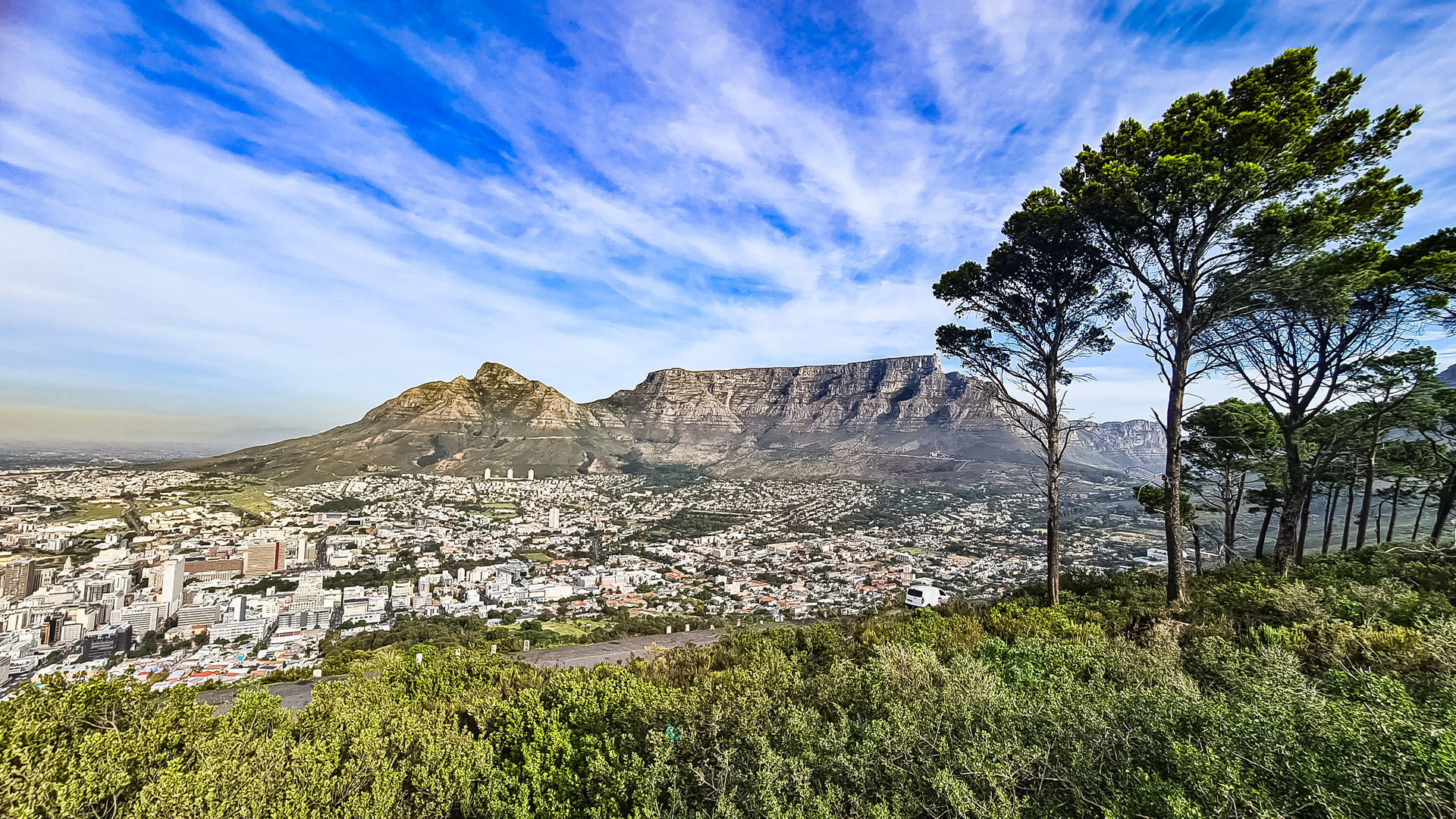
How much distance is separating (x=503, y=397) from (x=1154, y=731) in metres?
98.5

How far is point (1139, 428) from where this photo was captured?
88.7 m

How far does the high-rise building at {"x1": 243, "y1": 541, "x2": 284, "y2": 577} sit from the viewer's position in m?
26.4

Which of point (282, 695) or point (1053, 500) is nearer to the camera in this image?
point (282, 695)

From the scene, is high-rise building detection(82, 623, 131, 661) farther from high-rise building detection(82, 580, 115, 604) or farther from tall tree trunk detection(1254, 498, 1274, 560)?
tall tree trunk detection(1254, 498, 1274, 560)

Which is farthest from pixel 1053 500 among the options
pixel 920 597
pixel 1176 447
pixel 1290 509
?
pixel 920 597

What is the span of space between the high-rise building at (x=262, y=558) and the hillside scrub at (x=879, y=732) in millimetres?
27600

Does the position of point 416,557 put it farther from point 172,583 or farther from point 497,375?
point 497,375

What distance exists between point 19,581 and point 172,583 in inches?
209

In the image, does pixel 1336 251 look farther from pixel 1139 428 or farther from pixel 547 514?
pixel 1139 428

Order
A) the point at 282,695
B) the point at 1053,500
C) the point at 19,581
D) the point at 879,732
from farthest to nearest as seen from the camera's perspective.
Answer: the point at 19,581, the point at 1053,500, the point at 282,695, the point at 879,732

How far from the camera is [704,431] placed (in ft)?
332

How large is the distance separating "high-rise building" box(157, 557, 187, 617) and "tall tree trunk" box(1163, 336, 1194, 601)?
3275cm

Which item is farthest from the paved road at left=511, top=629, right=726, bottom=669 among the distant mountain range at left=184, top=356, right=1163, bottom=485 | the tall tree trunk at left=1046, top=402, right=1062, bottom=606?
the distant mountain range at left=184, top=356, right=1163, bottom=485

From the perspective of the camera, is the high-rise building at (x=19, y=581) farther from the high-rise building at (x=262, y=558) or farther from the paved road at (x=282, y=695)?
the paved road at (x=282, y=695)
